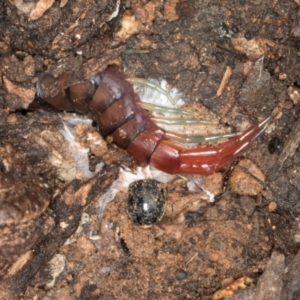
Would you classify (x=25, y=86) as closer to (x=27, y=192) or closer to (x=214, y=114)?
(x=27, y=192)

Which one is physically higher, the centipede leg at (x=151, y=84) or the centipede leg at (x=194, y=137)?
the centipede leg at (x=151, y=84)

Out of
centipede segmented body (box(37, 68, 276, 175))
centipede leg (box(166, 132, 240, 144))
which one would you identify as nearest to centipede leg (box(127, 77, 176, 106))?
centipede segmented body (box(37, 68, 276, 175))

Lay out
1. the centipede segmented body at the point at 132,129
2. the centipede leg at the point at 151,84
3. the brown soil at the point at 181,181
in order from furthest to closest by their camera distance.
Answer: the centipede leg at the point at 151,84, the centipede segmented body at the point at 132,129, the brown soil at the point at 181,181

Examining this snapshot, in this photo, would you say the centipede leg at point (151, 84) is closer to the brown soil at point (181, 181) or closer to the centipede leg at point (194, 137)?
the brown soil at point (181, 181)

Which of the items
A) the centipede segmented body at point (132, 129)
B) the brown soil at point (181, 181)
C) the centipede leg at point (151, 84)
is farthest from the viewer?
the centipede leg at point (151, 84)

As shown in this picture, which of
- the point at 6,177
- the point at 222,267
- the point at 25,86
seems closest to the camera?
the point at 6,177

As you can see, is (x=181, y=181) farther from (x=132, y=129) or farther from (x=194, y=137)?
(x=132, y=129)

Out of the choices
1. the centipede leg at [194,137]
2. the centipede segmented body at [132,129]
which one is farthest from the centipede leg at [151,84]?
the centipede leg at [194,137]

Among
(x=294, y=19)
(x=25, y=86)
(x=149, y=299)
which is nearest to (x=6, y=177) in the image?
(x=25, y=86)

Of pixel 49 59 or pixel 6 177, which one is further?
pixel 49 59
